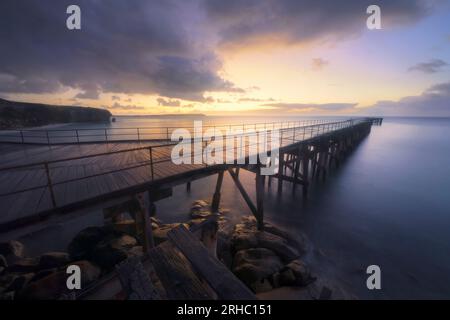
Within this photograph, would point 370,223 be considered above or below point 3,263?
below

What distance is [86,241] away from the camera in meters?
7.48

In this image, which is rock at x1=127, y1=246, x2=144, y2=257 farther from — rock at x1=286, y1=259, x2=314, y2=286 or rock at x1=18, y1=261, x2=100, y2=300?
rock at x1=286, y1=259, x2=314, y2=286

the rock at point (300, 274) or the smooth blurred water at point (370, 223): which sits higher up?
the rock at point (300, 274)

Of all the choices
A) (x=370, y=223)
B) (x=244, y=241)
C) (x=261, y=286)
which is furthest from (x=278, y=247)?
(x=370, y=223)

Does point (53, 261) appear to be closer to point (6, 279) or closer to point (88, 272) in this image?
point (6, 279)

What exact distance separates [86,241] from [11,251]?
3260mm

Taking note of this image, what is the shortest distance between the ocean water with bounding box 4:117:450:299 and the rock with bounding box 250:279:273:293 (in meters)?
2.89

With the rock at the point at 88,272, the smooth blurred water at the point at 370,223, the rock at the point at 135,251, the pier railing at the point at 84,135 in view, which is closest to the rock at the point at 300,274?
the smooth blurred water at the point at 370,223

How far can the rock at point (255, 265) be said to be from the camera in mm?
6070

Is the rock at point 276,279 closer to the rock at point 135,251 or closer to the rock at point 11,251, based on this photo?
the rock at point 135,251

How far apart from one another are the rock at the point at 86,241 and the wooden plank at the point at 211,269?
20.4 feet

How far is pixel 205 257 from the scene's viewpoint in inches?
101
